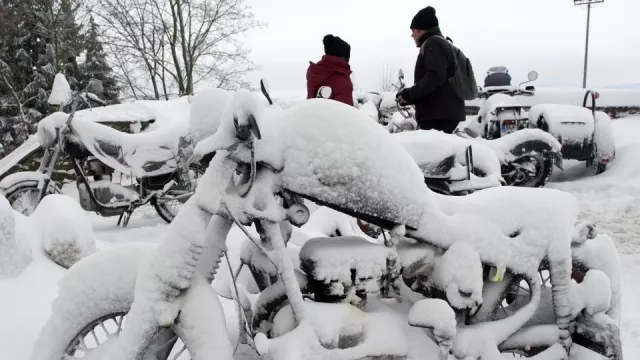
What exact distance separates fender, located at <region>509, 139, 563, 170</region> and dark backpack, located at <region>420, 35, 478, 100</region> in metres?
2.96

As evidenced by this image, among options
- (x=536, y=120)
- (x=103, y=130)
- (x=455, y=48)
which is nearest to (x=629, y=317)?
(x=455, y=48)

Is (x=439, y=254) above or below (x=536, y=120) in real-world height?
above

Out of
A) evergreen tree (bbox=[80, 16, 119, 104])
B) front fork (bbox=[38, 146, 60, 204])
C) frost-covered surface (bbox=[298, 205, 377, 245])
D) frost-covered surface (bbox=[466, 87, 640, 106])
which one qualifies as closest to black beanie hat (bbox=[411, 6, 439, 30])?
frost-covered surface (bbox=[298, 205, 377, 245])

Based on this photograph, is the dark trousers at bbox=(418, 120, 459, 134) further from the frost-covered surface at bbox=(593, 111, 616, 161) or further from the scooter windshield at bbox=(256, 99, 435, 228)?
the frost-covered surface at bbox=(593, 111, 616, 161)

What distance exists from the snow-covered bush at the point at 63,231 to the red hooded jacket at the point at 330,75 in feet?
7.81

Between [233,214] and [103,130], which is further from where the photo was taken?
[103,130]

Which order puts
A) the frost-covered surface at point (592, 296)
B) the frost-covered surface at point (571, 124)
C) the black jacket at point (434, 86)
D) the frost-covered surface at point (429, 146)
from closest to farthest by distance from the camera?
the frost-covered surface at point (592, 296) < the frost-covered surface at point (429, 146) < the black jacket at point (434, 86) < the frost-covered surface at point (571, 124)

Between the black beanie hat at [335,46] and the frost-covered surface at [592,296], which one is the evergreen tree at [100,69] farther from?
the frost-covered surface at [592,296]

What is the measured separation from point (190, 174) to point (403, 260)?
14.4 ft

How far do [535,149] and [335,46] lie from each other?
354 centimetres

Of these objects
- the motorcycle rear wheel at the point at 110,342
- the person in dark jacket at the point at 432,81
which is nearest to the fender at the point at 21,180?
the person in dark jacket at the point at 432,81

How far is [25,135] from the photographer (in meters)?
18.4

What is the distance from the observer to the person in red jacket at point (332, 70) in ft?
15.9

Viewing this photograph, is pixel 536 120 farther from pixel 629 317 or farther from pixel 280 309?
pixel 280 309
